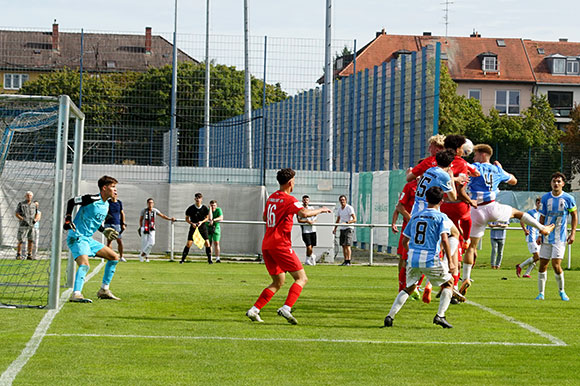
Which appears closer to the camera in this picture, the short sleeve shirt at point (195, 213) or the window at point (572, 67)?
the short sleeve shirt at point (195, 213)

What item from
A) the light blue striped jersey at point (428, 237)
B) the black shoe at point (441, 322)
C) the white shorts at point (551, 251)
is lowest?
the black shoe at point (441, 322)

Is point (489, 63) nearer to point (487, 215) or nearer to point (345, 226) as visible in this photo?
point (345, 226)

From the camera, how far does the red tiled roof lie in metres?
85.8

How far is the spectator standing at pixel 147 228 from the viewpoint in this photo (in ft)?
79.6

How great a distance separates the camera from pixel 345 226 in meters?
25.3

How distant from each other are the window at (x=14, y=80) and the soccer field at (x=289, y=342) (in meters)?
13.2

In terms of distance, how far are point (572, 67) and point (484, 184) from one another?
79100 millimetres

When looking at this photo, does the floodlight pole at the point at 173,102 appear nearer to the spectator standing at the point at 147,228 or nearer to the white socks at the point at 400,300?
the spectator standing at the point at 147,228

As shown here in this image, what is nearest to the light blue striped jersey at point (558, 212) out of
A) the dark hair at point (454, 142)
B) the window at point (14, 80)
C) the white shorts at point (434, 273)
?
the dark hair at point (454, 142)

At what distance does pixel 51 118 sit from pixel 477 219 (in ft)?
23.3

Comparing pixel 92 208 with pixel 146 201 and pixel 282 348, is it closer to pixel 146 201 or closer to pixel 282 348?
pixel 282 348

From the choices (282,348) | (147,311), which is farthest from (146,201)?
(282,348)

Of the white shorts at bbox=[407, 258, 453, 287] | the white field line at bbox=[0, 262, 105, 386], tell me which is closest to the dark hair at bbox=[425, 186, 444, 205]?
the white shorts at bbox=[407, 258, 453, 287]

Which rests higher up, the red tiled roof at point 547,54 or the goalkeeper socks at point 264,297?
the red tiled roof at point 547,54
